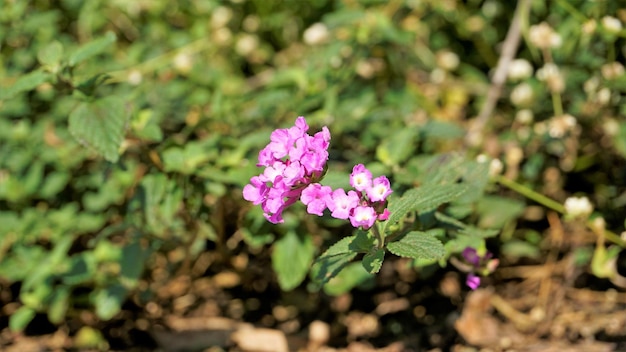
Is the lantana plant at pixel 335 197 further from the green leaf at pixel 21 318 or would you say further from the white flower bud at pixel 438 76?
the white flower bud at pixel 438 76

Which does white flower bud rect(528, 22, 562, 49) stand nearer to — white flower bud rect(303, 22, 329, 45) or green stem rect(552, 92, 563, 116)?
green stem rect(552, 92, 563, 116)

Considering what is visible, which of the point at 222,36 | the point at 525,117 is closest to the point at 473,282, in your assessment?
the point at 525,117

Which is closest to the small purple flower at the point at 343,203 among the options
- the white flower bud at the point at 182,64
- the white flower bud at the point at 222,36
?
the white flower bud at the point at 182,64

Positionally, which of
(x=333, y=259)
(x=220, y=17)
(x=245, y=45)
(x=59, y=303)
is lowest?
(x=59, y=303)

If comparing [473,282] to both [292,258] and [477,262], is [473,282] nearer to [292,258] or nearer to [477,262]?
[477,262]

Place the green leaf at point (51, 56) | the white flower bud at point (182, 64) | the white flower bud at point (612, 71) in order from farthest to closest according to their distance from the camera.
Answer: the white flower bud at point (182, 64), the white flower bud at point (612, 71), the green leaf at point (51, 56)

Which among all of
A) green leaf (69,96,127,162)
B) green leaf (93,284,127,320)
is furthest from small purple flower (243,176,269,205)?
green leaf (93,284,127,320)

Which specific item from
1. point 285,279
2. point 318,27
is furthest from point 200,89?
point 285,279
